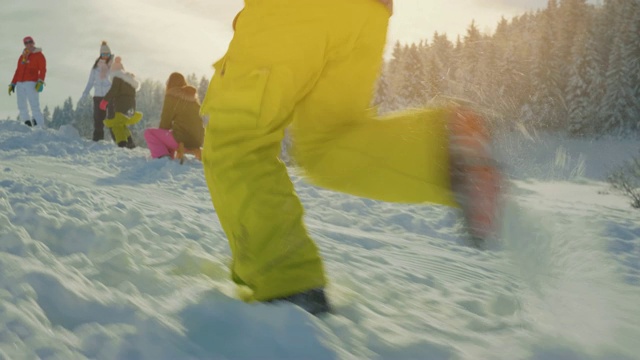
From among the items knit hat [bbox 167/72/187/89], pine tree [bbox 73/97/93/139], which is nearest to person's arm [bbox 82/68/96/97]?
knit hat [bbox 167/72/187/89]

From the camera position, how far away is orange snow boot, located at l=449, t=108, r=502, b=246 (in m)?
1.06

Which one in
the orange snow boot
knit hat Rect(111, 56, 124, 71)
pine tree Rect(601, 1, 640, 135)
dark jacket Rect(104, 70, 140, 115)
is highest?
pine tree Rect(601, 1, 640, 135)

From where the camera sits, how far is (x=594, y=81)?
3031 centimetres

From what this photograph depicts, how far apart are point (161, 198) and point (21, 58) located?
7641 millimetres

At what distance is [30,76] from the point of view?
952 cm

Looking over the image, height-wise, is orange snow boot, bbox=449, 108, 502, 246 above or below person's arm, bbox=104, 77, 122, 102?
below

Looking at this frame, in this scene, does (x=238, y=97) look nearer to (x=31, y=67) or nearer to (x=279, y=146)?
(x=279, y=146)

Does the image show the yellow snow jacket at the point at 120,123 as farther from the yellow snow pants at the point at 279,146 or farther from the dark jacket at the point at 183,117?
the yellow snow pants at the point at 279,146

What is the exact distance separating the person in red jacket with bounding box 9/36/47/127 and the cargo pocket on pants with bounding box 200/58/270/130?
9.66m

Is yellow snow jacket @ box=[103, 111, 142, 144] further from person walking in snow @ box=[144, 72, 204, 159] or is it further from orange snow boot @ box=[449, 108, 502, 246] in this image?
orange snow boot @ box=[449, 108, 502, 246]

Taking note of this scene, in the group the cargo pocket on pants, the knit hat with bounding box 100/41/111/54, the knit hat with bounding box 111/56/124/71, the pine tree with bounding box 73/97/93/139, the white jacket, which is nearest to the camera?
the cargo pocket on pants

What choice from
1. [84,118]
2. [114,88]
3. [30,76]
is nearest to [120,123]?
[114,88]

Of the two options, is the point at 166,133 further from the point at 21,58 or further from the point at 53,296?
the point at 53,296

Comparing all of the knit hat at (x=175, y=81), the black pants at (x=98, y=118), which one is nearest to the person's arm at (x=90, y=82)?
the black pants at (x=98, y=118)
